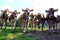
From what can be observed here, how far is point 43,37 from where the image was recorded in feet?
90.3

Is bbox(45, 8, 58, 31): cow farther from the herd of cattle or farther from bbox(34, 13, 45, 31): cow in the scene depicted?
bbox(34, 13, 45, 31): cow

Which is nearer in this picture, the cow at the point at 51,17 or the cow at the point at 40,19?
the cow at the point at 51,17

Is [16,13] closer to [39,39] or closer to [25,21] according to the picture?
[25,21]

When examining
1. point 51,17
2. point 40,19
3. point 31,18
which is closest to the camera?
point 51,17

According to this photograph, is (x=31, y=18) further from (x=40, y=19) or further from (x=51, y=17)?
(x=51, y=17)

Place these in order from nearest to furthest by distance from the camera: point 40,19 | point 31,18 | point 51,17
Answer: point 51,17 → point 40,19 → point 31,18

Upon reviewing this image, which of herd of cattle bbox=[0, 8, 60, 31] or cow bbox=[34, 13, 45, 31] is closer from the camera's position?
herd of cattle bbox=[0, 8, 60, 31]

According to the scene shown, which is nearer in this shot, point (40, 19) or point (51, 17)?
point (51, 17)

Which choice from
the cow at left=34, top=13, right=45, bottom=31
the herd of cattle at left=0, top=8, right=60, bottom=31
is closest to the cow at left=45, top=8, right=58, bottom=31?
the herd of cattle at left=0, top=8, right=60, bottom=31

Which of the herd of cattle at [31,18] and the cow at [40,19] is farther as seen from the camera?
the cow at [40,19]

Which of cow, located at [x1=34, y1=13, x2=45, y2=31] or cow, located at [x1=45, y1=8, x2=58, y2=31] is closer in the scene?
cow, located at [x1=45, y1=8, x2=58, y2=31]

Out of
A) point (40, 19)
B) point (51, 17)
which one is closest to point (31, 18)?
point (40, 19)

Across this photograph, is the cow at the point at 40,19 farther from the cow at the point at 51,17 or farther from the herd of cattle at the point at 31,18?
the cow at the point at 51,17

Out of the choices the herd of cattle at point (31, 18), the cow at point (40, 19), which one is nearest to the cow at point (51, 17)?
the herd of cattle at point (31, 18)
